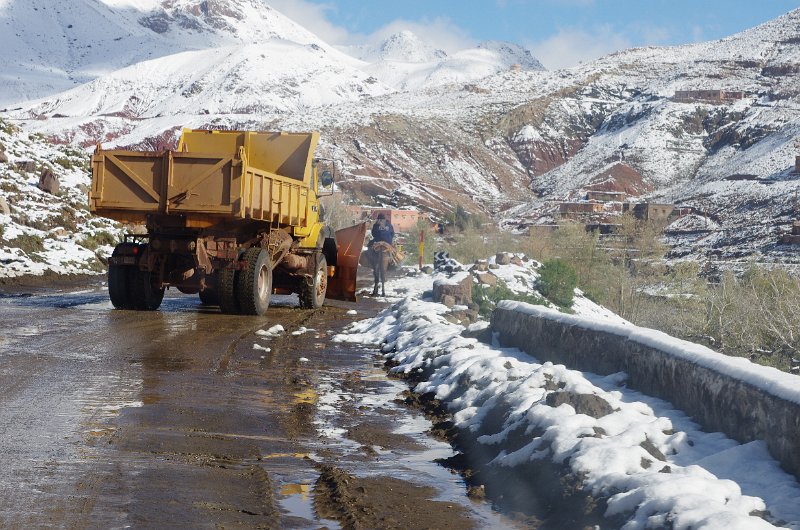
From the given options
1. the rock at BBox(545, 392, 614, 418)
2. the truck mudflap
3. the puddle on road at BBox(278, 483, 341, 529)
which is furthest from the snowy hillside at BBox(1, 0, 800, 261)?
the puddle on road at BBox(278, 483, 341, 529)

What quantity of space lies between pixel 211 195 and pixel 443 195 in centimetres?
12514

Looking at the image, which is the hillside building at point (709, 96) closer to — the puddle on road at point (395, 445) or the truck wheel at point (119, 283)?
the truck wheel at point (119, 283)

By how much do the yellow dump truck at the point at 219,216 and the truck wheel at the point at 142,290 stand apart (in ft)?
0.06

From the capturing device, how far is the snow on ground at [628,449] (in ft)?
16.7

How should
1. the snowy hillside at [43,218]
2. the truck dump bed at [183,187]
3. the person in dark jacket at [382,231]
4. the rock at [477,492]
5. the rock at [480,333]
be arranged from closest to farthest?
the rock at [477,492]
the rock at [480,333]
the truck dump bed at [183,187]
the person in dark jacket at [382,231]
the snowy hillside at [43,218]

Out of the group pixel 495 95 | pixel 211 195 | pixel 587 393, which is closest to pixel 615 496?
pixel 587 393

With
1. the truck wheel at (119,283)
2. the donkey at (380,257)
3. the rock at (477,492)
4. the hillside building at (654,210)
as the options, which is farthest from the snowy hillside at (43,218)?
the hillside building at (654,210)

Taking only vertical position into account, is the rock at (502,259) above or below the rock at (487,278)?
above

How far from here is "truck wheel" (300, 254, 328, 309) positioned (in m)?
21.2

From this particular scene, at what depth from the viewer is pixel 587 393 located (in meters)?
7.49

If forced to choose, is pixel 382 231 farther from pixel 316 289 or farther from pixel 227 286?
pixel 227 286

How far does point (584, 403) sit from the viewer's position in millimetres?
7355

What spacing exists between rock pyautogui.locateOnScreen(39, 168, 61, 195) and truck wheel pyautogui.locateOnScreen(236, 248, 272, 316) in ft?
72.7

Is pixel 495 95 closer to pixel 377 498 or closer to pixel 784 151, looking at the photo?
pixel 784 151
